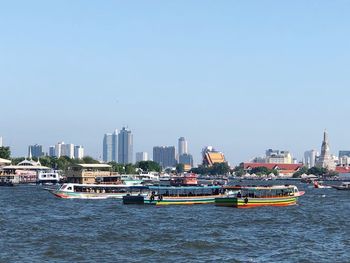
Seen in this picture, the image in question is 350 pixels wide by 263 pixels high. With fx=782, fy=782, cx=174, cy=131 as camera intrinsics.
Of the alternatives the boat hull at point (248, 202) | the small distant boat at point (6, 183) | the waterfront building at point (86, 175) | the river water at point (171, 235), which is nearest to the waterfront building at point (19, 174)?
the small distant boat at point (6, 183)

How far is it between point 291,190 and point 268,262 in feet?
171

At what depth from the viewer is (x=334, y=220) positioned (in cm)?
6912

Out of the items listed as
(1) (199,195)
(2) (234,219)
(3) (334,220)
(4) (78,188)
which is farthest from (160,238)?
(4) (78,188)

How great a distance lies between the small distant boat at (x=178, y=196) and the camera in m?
87.5

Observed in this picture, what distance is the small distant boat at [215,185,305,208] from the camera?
8319cm

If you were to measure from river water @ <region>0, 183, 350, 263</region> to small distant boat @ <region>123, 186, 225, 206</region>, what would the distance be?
262 inches

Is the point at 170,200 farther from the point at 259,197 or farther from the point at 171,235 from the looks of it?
the point at 171,235

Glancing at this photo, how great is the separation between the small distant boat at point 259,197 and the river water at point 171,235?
7.48ft

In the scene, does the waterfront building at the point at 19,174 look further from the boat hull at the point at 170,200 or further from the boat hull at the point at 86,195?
the boat hull at the point at 170,200

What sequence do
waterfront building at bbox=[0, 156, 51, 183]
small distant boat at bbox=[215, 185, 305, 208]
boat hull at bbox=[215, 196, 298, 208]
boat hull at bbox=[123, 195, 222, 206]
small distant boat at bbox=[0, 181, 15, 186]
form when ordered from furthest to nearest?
waterfront building at bbox=[0, 156, 51, 183] < small distant boat at bbox=[0, 181, 15, 186] < boat hull at bbox=[123, 195, 222, 206] < small distant boat at bbox=[215, 185, 305, 208] < boat hull at bbox=[215, 196, 298, 208]

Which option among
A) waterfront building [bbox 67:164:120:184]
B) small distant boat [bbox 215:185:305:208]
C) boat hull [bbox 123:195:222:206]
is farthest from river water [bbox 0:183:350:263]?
waterfront building [bbox 67:164:120:184]

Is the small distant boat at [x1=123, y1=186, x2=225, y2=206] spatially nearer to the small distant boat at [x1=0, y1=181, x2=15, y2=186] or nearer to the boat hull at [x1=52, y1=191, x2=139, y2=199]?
the boat hull at [x1=52, y1=191, x2=139, y2=199]

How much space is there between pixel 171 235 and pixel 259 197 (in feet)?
113

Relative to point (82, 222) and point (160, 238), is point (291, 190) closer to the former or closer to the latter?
point (82, 222)
